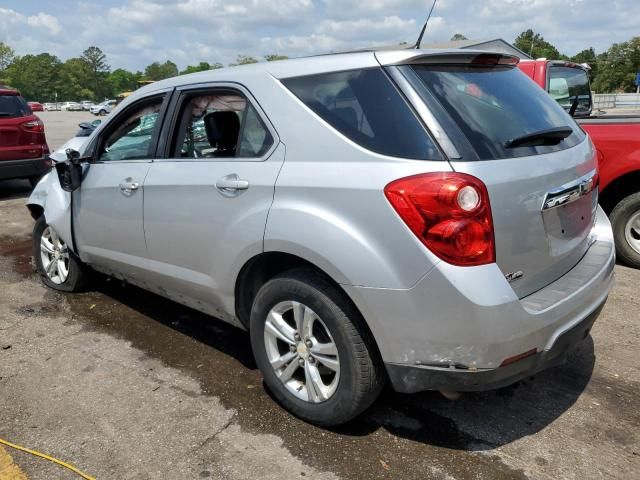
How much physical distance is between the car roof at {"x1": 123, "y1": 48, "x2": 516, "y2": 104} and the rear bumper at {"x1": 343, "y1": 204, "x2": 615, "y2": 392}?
37.9 inches

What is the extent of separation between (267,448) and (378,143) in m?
1.50

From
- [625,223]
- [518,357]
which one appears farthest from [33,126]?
[518,357]

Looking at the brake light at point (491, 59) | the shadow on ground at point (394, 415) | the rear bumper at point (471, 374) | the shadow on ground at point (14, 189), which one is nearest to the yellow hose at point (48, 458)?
the shadow on ground at point (394, 415)

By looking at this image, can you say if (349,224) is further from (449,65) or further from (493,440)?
(493,440)

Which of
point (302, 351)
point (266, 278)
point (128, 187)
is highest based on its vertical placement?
point (128, 187)

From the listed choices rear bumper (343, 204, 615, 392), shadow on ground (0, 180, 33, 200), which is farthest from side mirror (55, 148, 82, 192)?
shadow on ground (0, 180, 33, 200)

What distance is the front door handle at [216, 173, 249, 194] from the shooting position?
2.80 m

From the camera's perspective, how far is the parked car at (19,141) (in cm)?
883

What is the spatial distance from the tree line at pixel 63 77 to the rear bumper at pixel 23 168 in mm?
114422

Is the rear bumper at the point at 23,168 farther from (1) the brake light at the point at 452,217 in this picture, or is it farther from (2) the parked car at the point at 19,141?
(1) the brake light at the point at 452,217

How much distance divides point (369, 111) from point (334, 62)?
1.24 feet

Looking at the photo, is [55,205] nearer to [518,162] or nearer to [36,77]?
[518,162]

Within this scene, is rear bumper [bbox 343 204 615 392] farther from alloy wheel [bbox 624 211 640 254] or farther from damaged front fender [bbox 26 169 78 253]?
alloy wheel [bbox 624 211 640 254]

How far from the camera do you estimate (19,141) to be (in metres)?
9.00
